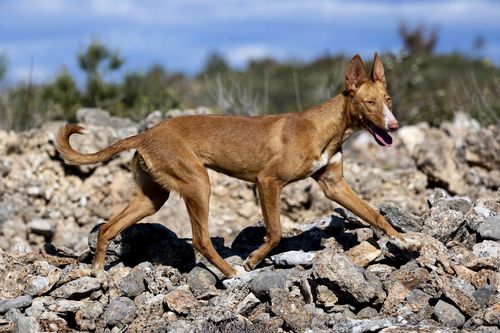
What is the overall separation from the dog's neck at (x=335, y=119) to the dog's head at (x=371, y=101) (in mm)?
33

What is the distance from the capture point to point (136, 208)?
864 centimetres

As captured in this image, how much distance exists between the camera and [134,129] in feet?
45.5

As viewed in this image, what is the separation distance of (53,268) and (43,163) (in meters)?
5.19

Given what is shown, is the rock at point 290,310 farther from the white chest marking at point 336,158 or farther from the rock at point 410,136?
the rock at point 410,136

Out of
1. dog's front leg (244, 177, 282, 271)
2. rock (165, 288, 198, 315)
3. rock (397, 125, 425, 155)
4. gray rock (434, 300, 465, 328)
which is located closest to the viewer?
gray rock (434, 300, 465, 328)

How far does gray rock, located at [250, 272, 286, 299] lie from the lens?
7.43 meters

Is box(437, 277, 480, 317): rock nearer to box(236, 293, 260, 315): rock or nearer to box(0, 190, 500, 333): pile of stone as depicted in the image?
box(0, 190, 500, 333): pile of stone

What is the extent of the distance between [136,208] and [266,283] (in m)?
1.92

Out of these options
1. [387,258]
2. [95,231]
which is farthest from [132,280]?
[387,258]

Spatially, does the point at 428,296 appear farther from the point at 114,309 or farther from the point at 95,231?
the point at 95,231

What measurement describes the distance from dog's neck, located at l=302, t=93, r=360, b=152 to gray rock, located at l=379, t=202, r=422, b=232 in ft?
3.05

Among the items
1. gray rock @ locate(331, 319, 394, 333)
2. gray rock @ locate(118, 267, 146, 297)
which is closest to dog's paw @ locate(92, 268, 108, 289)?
gray rock @ locate(118, 267, 146, 297)

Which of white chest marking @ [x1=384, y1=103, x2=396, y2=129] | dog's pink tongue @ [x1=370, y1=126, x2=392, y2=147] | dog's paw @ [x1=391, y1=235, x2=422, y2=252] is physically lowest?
dog's paw @ [x1=391, y1=235, x2=422, y2=252]

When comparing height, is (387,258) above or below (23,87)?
above
